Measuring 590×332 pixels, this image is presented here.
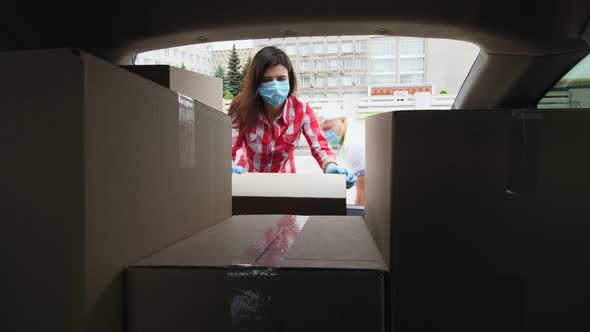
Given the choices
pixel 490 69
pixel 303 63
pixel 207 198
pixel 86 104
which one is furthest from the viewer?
pixel 303 63

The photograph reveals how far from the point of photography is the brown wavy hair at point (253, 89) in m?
1.96

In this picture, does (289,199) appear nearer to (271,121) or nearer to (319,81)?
(271,121)

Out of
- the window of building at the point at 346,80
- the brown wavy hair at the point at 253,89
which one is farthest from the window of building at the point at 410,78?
the brown wavy hair at the point at 253,89

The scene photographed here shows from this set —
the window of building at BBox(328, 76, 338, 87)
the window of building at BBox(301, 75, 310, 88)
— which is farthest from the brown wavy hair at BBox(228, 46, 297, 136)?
the window of building at BBox(328, 76, 338, 87)

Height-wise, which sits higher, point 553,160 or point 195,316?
point 553,160

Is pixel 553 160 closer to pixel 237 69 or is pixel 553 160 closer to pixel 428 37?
pixel 428 37

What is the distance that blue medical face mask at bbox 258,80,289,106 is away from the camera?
199 cm

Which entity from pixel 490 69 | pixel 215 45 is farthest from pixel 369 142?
pixel 490 69

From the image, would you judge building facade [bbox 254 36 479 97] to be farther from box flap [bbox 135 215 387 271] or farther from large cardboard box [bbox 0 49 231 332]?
large cardboard box [bbox 0 49 231 332]

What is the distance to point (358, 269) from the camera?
458 millimetres

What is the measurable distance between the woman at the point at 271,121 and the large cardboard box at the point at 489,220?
1.39 m

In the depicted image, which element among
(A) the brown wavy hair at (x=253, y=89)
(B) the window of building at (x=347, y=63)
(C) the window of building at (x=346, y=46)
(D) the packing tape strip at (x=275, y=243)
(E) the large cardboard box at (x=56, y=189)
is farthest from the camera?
(B) the window of building at (x=347, y=63)

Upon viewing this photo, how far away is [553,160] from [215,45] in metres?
1.12

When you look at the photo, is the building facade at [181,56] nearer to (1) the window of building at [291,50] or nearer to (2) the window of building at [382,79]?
(1) the window of building at [291,50]
